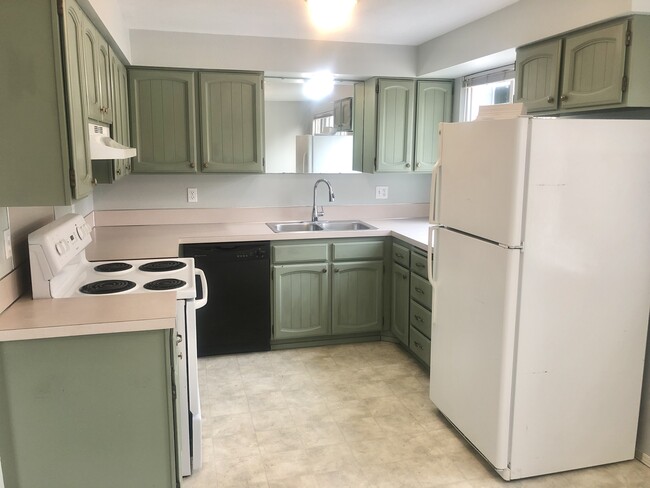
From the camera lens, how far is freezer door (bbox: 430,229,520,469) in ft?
7.57

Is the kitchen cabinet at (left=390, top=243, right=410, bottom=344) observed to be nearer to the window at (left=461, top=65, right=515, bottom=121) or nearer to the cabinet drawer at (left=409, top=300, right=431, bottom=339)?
the cabinet drawer at (left=409, top=300, right=431, bottom=339)

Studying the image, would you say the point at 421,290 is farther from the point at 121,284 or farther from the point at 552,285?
the point at 121,284

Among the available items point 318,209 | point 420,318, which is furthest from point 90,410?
point 318,209

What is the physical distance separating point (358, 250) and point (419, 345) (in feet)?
2.66

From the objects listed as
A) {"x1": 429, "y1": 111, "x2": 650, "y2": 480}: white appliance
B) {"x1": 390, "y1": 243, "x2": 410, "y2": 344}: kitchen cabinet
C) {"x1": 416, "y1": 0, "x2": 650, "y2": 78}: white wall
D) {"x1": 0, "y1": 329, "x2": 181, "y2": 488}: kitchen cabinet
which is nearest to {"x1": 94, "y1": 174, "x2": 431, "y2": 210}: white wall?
{"x1": 390, "y1": 243, "x2": 410, "y2": 344}: kitchen cabinet

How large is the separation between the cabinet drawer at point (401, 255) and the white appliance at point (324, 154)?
0.88 m

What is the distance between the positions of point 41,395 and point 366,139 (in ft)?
10.2

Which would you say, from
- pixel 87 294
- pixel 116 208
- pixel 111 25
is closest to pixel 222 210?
pixel 116 208

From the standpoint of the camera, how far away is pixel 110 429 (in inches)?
75.1

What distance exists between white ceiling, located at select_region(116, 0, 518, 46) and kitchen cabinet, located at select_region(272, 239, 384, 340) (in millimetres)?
1467

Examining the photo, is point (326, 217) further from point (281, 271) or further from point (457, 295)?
point (457, 295)

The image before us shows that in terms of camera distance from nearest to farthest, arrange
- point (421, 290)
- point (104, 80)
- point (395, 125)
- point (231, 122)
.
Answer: point (104, 80), point (421, 290), point (231, 122), point (395, 125)

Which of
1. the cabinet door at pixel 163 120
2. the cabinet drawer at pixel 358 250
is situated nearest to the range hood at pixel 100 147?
the cabinet door at pixel 163 120

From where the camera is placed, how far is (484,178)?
2371 mm
